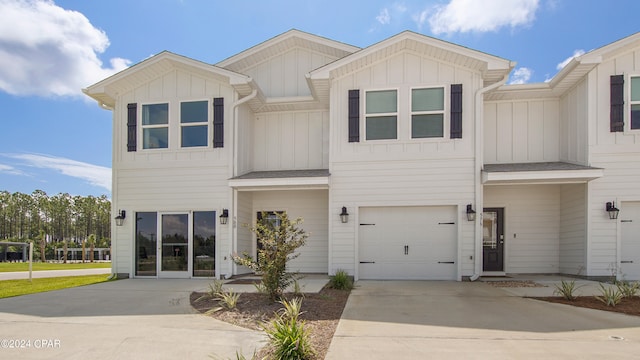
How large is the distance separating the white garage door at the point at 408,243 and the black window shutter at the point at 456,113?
202 cm

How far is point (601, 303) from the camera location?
6883 mm

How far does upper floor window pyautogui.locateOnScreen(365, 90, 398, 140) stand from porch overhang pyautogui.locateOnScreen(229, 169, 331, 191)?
69.7 inches

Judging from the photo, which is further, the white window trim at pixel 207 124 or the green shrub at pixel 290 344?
the white window trim at pixel 207 124

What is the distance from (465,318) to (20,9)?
46.8ft

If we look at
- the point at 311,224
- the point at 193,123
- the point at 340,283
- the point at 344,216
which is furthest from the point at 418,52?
the point at 193,123

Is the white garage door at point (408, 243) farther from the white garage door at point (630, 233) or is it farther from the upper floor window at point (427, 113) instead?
the white garage door at point (630, 233)

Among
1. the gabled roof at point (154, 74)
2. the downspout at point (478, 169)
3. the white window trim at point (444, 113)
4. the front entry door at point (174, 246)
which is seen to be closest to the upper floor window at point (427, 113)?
the white window trim at point (444, 113)

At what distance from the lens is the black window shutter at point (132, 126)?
11633 mm

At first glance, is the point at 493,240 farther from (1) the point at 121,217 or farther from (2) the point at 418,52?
(1) the point at 121,217

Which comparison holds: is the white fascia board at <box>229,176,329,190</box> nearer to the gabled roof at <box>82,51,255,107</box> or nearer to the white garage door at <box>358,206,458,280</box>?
the white garage door at <box>358,206,458,280</box>

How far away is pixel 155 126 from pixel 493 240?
10.8 meters

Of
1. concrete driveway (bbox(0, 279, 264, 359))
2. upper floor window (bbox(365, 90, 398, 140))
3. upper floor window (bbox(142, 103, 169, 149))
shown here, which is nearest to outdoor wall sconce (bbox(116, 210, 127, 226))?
upper floor window (bbox(142, 103, 169, 149))

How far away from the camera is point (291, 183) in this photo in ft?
34.8

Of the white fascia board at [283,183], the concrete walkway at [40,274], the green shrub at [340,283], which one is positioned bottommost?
the concrete walkway at [40,274]
